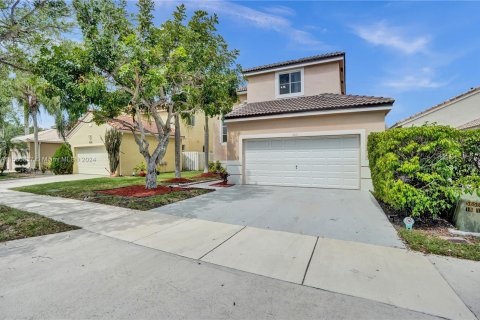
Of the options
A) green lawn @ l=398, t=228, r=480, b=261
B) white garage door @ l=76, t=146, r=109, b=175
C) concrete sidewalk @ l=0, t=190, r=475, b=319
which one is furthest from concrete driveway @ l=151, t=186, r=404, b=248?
white garage door @ l=76, t=146, r=109, b=175

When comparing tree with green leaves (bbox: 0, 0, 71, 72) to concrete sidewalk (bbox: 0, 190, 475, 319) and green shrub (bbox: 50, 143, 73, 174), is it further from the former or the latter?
green shrub (bbox: 50, 143, 73, 174)

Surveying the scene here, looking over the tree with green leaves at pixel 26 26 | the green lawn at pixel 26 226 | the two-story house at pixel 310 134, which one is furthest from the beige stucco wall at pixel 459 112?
the tree with green leaves at pixel 26 26

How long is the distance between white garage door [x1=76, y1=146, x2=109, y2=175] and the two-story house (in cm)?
1136

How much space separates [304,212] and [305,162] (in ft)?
14.6

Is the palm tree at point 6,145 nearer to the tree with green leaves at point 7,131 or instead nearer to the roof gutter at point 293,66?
the tree with green leaves at point 7,131

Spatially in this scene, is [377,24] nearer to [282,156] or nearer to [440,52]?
[440,52]

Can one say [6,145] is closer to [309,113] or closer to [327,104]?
[309,113]

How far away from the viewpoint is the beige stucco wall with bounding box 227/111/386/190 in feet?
A: 30.0

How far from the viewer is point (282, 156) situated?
35.2 feet

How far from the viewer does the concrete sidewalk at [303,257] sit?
8.65 ft

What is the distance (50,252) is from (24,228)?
76.7 inches

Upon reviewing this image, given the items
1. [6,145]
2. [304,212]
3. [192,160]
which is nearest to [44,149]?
[6,145]

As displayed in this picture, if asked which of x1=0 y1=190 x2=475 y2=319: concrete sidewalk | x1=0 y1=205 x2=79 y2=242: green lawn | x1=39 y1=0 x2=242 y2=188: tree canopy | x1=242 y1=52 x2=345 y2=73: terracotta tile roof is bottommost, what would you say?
x1=0 y1=190 x2=475 y2=319: concrete sidewalk

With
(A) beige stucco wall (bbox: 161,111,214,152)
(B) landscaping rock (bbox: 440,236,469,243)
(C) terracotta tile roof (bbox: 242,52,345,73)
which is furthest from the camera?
(A) beige stucco wall (bbox: 161,111,214,152)
